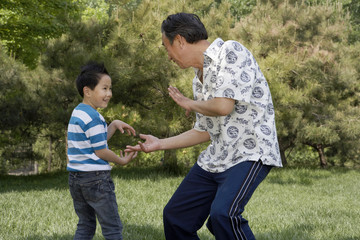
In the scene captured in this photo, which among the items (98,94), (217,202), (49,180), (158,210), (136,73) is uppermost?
(98,94)

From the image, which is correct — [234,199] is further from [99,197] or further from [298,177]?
[298,177]

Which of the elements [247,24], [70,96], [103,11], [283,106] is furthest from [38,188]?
[103,11]

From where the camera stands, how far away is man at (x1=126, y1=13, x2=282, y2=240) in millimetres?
2350

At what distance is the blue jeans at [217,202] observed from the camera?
2344 mm

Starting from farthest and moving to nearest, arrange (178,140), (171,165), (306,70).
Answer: (306,70)
(171,165)
(178,140)

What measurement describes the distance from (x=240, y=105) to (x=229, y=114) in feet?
0.27

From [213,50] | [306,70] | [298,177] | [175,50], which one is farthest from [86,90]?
[306,70]

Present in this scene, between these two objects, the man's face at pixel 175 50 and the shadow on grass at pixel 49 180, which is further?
the shadow on grass at pixel 49 180

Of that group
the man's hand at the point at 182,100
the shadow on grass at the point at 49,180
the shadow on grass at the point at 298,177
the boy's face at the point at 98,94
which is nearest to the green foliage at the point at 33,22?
the shadow on grass at the point at 49,180

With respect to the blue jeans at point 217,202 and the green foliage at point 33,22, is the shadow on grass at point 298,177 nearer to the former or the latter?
the green foliage at point 33,22

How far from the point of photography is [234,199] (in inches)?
92.6

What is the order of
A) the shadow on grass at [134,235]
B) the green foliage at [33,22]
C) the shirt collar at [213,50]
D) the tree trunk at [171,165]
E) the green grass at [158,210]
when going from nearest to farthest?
the shirt collar at [213,50]
the shadow on grass at [134,235]
the green grass at [158,210]
the tree trunk at [171,165]
the green foliage at [33,22]

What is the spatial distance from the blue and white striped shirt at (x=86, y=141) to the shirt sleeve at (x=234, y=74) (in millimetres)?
922

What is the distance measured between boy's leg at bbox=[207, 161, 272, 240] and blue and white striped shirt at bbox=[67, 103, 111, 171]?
885 mm
